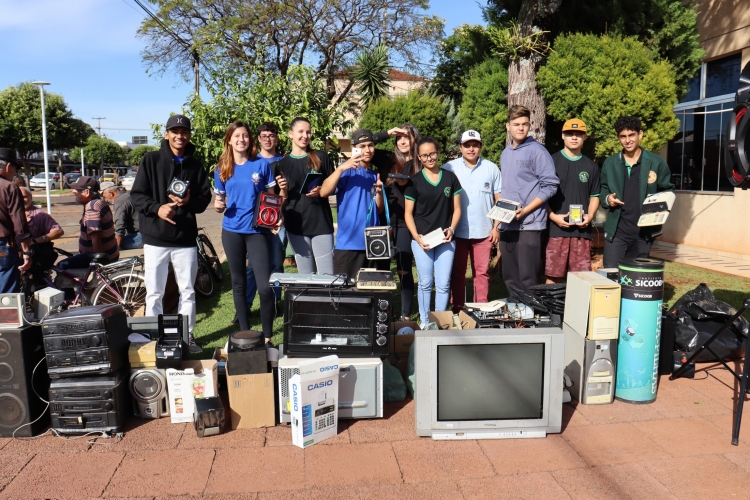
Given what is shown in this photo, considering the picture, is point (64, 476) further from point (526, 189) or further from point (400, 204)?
point (526, 189)

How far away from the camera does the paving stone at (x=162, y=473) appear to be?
320 centimetres

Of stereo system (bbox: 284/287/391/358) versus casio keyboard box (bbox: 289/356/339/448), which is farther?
stereo system (bbox: 284/287/391/358)

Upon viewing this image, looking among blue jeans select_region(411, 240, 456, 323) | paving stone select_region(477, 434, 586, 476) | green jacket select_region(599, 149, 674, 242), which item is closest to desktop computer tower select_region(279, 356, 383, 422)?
paving stone select_region(477, 434, 586, 476)

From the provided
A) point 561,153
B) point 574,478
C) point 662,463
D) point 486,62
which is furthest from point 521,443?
point 486,62

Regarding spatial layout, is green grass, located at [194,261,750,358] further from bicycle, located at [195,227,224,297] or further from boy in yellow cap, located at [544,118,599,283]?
boy in yellow cap, located at [544,118,599,283]

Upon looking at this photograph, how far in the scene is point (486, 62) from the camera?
884 centimetres

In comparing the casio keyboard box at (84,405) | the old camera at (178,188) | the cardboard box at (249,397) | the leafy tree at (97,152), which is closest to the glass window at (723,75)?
the old camera at (178,188)

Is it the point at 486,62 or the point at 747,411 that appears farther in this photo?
the point at 486,62

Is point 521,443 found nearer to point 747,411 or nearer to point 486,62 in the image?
point 747,411

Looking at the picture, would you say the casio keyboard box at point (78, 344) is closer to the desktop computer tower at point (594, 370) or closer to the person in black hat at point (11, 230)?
the person in black hat at point (11, 230)

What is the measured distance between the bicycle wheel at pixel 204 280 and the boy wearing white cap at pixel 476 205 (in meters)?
3.44

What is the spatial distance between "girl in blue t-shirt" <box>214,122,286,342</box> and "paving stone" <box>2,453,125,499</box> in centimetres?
186

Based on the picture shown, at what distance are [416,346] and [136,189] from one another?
9.45 ft

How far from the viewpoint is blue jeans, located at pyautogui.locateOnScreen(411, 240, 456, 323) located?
535 centimetres
